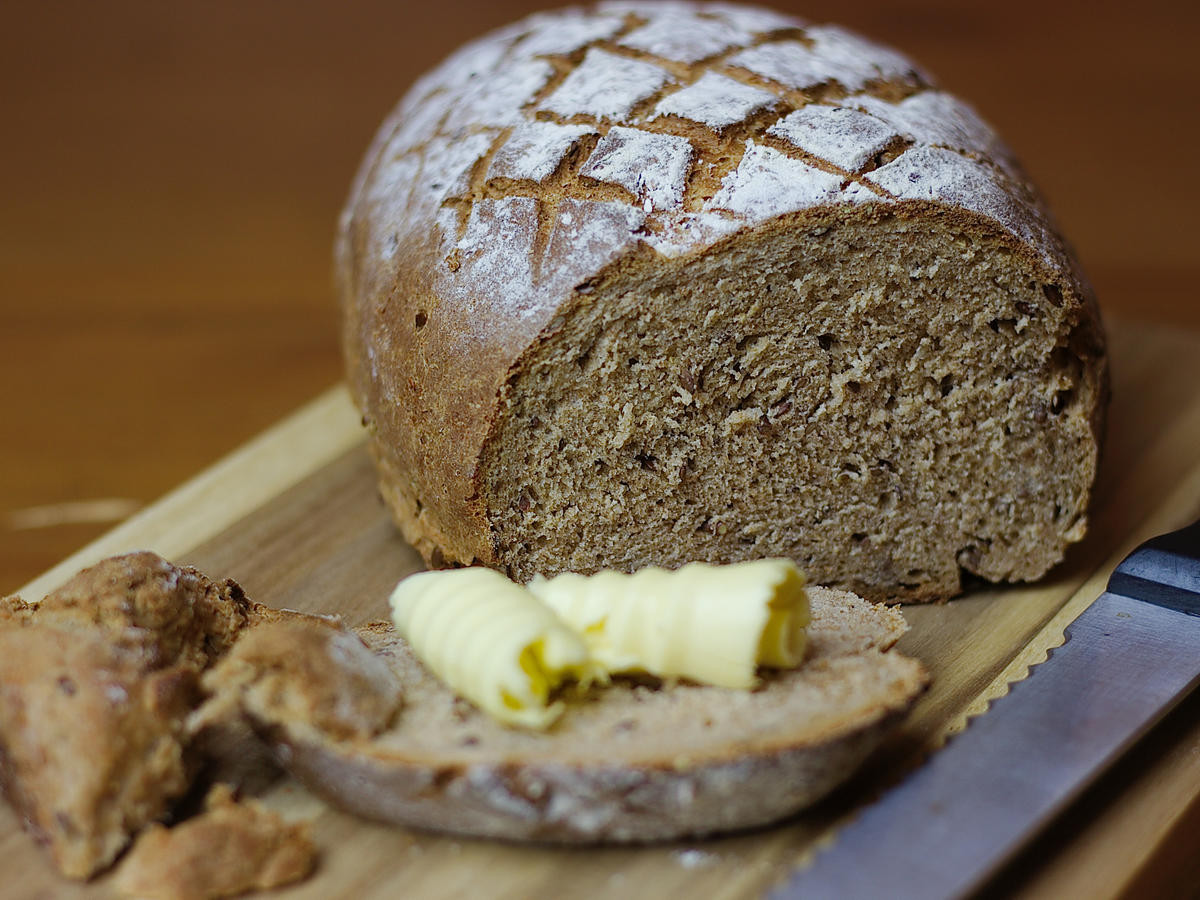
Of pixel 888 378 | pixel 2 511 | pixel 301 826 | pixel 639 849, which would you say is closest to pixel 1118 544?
pixel 888 378

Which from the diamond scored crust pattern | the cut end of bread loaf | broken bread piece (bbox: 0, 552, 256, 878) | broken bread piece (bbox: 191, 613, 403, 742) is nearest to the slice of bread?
broken bread piece (bbox: 191, 613, 403, 742)

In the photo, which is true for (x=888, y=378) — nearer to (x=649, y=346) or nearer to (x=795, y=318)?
(x=795, y=318)

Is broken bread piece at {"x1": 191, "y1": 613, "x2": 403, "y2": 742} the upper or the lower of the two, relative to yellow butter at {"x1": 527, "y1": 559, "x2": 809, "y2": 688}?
lower

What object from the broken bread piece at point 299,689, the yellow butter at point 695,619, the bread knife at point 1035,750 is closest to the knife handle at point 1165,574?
the bread knife at point 1035,750

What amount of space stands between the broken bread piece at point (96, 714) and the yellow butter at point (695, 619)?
0.63 meters

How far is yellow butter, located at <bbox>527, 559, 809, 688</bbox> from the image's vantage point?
6.73 ft

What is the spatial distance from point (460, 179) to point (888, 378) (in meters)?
0.93

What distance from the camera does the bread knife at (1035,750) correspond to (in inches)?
73.9

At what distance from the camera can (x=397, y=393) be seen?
104 inches

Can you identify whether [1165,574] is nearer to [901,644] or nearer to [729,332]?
[901,644]

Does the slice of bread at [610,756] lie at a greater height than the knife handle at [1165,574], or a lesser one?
lesser

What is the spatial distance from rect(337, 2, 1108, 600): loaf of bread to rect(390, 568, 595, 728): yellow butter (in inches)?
14.7

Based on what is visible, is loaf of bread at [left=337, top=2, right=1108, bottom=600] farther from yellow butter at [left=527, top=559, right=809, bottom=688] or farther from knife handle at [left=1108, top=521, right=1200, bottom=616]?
yellow butter at [left=527, top=559, right=809, bottom=688]

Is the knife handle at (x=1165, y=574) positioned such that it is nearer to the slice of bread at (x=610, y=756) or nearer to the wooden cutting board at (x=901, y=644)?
the wooden cutting board at (x=901, y=644)
